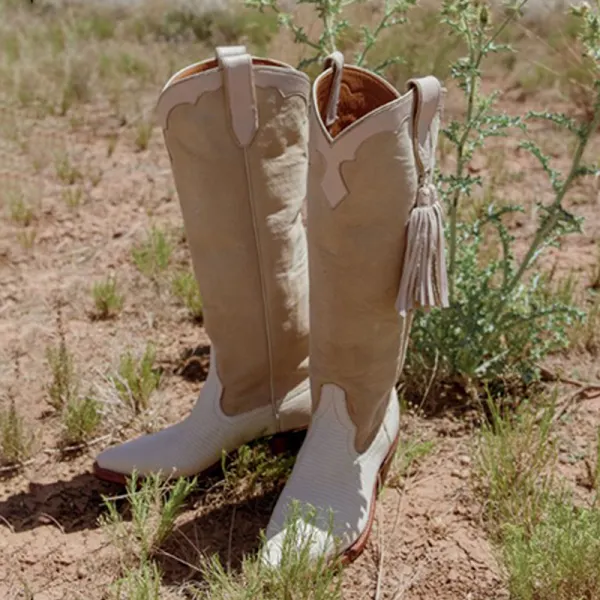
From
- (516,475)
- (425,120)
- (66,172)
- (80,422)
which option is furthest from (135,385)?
(66,172)

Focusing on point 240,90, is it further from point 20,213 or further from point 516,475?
point 20,213

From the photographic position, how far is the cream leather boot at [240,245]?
1.93 m

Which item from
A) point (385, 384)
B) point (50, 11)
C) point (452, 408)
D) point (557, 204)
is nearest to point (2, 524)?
point (385, 384)

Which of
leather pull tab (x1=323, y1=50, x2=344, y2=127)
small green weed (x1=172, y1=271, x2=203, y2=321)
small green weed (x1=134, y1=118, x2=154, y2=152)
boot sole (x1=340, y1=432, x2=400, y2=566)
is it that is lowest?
boot sole (x1=340, y1=432, x2=400, y2=566)

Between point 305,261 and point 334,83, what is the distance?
0.58 metres

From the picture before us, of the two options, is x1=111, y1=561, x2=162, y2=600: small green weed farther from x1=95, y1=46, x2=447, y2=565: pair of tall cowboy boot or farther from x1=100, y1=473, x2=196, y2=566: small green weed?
x1=95, y1=46, x2=447, y2=565: pair of tall cowboy boot

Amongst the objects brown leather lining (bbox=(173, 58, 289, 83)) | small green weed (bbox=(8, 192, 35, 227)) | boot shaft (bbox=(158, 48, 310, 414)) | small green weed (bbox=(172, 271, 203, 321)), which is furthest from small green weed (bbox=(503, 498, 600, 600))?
small green weed (bbox=(8, 192, 35, 227))

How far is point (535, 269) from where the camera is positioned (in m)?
3.44

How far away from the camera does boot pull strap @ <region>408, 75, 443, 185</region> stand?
1719 mm

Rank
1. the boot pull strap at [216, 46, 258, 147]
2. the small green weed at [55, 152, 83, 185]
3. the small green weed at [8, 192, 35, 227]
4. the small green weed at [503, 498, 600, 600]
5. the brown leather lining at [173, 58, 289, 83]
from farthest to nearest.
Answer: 1. the small green weed at [55, 152, 83, 185]
2. the small green weed at [8, 192, 35, 227]
3. the brown leather lining at [173, 58, 289, 83]
4. the boot pull strap at [216, 46, 258, 147]
5. the small green weed at [503, 498, 600, 600]

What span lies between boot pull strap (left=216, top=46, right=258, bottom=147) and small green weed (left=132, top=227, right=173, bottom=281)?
1637 millimetres

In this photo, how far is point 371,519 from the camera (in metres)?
2.03

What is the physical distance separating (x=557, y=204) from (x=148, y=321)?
1609mm

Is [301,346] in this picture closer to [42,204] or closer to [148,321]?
[148,321]
